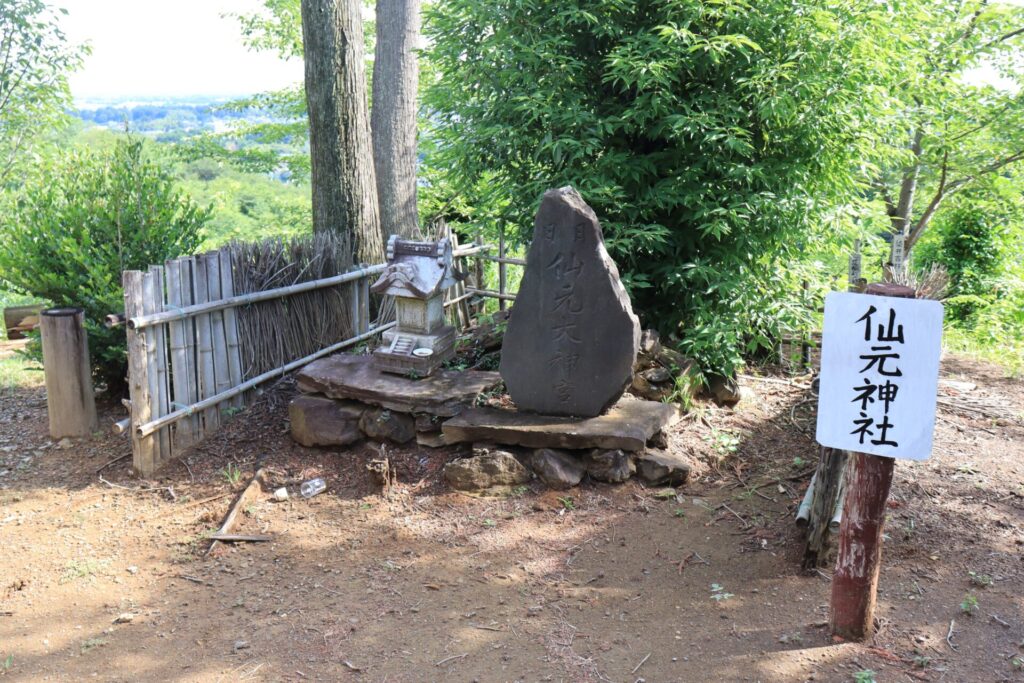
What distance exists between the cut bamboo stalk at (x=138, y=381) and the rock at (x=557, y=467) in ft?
8.88

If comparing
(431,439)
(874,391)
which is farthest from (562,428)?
(874,391)

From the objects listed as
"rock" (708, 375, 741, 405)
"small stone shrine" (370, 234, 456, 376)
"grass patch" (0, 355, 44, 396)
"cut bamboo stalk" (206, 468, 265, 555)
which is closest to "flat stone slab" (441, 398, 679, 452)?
"small stone shrine" (370, 234, 456, 376)

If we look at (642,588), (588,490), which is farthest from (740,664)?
(588,490)

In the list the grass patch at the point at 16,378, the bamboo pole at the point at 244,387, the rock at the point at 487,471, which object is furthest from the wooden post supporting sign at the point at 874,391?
the grass patch at the point at 16,378

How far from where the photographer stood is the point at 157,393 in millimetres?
5641

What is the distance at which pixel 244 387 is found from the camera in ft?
21.1

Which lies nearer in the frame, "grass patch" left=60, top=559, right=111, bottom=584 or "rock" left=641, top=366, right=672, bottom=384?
"grass patch" left=60, top=559, right=111, bottom=584

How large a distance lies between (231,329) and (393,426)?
5.12 feet

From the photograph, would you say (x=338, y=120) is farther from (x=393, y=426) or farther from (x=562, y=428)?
(x=562, y=428)

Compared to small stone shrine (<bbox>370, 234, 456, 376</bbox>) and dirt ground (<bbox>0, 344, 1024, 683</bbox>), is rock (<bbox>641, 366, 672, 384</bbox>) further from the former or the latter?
small stone shrine (<bbox>370, 234, 456, 376</bbox>)

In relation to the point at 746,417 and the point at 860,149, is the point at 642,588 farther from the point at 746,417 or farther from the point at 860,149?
the point at 860,149

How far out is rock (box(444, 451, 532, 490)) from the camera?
5293 millimetres

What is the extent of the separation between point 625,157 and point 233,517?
12.8ft

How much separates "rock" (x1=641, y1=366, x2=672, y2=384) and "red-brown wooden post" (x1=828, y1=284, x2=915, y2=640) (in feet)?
9.02
